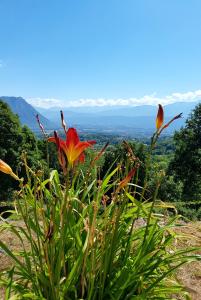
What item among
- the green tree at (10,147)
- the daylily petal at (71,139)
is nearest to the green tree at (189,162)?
the green tree at (10,147)

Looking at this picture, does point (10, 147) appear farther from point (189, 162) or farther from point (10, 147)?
point (189, 162)

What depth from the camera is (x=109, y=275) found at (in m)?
2.57

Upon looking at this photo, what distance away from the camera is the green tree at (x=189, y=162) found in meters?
28.2

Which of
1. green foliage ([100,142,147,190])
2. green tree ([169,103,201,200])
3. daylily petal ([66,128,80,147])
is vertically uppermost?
daylily petal ([66,128,80,147])

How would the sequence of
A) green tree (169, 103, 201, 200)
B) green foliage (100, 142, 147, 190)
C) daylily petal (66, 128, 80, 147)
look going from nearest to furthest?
daylily petal (66, 128, 80, 147), green foliage (100, 142, 147, 190), green tree (169, 103, 201, 200)

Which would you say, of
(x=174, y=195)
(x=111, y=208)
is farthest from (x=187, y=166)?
(x=111, y=208)

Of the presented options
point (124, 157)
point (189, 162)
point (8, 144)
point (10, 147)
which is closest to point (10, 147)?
point (10, 147)

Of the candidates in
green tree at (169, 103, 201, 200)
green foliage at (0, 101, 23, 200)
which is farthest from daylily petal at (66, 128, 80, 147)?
green tree at (169, 103, 201, 200)

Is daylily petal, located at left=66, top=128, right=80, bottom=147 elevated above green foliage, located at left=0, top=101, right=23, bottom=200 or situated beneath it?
elevated above

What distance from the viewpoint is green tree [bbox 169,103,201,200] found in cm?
2817

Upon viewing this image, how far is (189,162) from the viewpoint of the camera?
2859 centimetres

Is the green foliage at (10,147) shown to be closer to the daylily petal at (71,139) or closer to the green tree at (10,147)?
the green tree at (10,147)

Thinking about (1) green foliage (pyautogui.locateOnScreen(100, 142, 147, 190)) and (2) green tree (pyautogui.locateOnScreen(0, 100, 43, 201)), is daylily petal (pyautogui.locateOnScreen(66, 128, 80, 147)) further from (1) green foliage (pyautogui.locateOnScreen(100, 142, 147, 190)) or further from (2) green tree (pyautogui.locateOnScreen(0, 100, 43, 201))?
(2) green tree (pyautogui.locateOnScreen(0, 100, 43, 201))

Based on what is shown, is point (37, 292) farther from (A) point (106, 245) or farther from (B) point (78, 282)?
(A) point (106, 245)
